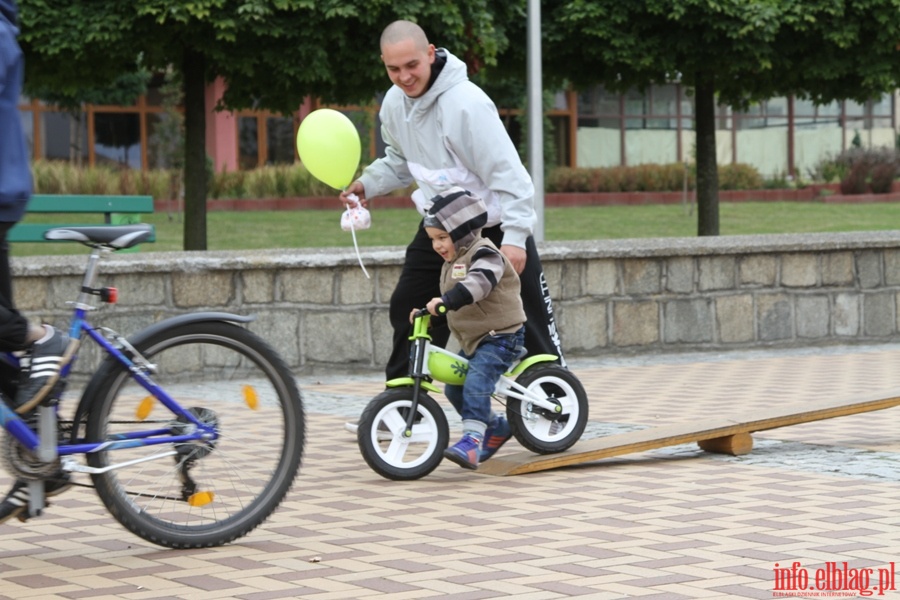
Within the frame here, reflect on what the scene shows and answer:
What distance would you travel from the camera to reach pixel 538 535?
15.6 ft

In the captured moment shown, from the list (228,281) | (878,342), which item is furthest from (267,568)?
(878,342)

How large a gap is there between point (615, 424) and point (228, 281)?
9.25 ft

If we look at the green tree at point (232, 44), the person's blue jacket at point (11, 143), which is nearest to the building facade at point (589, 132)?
the green tree at point (232, 44)

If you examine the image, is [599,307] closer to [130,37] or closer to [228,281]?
[228,281]

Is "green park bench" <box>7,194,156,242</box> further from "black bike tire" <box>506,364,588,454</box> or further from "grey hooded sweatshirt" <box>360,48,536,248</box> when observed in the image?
"black bike tire" <box>506,364,588,454</box>

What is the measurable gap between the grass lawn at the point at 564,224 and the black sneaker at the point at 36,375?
13541 millimetres

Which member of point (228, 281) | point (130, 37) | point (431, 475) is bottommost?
point (431, 475)

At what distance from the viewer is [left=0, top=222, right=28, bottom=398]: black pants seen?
4.17 m

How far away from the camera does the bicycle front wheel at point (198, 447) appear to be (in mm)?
4426

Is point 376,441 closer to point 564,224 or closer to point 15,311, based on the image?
point 15,311

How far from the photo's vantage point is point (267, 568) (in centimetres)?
434

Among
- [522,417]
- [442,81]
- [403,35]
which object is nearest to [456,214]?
[442,81]

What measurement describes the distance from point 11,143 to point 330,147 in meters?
2.70

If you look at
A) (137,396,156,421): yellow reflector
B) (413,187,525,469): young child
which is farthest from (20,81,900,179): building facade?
(137,396,156,421): yellow reflector
